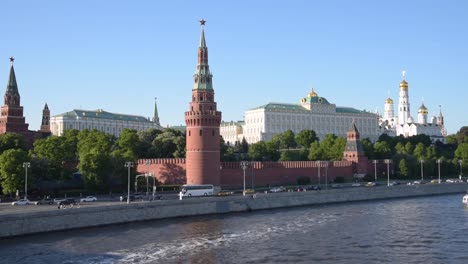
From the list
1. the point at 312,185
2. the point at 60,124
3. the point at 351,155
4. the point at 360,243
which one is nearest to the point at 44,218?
the point at 360,243

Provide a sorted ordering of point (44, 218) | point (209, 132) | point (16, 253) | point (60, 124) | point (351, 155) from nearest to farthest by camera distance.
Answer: point (16, 253), point (44, 218), point (209, 132), point (351, 155), point (60, 124)

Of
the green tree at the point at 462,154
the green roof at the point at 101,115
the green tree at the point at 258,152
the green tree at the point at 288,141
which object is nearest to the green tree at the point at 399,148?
the green tree at the point at 462,154

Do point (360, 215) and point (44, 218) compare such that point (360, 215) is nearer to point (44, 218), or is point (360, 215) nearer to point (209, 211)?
point (209, 211)

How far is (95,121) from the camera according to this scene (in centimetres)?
15500

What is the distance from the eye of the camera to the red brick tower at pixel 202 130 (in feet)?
236

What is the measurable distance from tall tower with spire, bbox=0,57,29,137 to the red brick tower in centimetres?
2796

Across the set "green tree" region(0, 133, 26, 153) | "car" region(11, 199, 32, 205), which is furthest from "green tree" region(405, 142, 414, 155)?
"car" region(11, 199, 32, 205)

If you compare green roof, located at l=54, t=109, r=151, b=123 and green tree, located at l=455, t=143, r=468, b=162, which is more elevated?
green roof, located at l=54, t=109, r=151, b=123

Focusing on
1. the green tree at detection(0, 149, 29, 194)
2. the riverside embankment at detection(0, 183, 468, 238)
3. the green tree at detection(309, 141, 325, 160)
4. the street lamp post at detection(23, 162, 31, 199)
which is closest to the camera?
the riverside embankment at detection(0, 183, 468, 238)

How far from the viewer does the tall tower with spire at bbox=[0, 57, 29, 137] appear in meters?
87.2

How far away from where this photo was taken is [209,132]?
7256 centimetres

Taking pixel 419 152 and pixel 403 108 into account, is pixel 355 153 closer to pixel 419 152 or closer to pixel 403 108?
pixel 419 152

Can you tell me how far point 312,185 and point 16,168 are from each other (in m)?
41.2

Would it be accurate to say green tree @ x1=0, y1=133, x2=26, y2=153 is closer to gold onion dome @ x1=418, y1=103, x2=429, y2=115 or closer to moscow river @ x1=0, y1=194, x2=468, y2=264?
moscow river @ x1=0, y1=194, x2=468, y2=264
